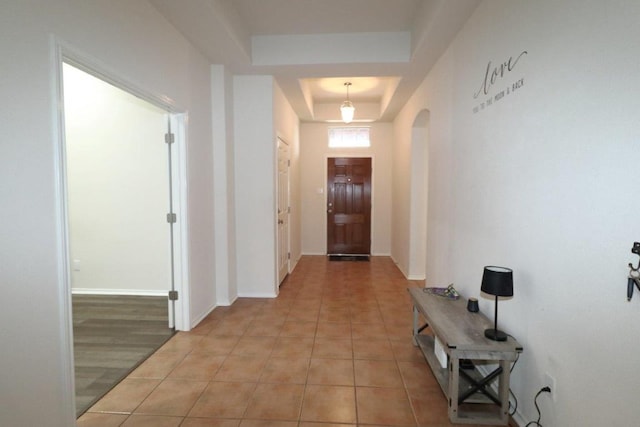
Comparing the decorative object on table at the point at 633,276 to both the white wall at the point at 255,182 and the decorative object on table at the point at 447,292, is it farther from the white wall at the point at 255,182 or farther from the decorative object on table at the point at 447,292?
the white wall at the point at 255,182

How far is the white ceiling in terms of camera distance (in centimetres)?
275

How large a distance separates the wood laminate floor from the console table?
2323 mm

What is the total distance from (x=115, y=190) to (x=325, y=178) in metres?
3.84

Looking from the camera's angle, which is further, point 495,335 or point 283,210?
point 283,210

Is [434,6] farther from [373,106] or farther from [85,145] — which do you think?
[85,145]

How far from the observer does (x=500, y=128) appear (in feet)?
7.21

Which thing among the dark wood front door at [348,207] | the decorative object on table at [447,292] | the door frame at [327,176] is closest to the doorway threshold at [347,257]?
the dark wood front door at [348,207]

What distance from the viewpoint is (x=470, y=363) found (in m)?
2.44

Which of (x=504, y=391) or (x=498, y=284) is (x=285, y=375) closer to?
(x=504, y=391)

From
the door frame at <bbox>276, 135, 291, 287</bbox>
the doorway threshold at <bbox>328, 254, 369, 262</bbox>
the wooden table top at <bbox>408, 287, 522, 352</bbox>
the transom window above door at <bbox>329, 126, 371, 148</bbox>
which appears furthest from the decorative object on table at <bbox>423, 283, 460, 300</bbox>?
the transom window above door at <bbox>329, 126, 371, 148</bbox>

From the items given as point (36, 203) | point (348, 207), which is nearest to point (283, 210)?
point (348, 207)

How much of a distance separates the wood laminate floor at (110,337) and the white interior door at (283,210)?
1.64m

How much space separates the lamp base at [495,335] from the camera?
191cm

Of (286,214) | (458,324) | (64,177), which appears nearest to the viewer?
(64,177)
